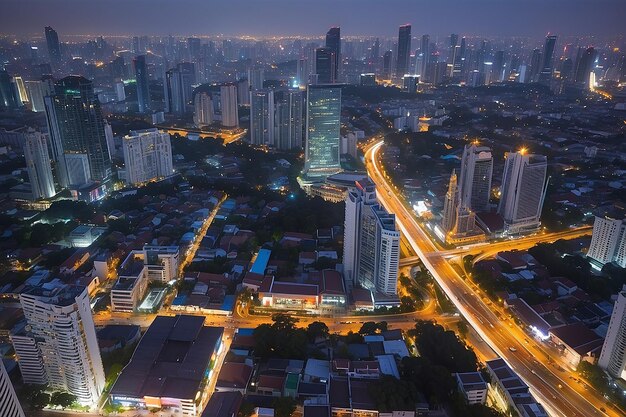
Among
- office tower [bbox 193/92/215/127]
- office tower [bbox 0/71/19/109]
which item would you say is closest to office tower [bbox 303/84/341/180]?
office tower [bbox 193/92/215/127]

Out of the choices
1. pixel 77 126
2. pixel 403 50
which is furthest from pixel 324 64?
pixel 403 50

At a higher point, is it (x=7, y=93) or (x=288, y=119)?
(x=7, y=93)

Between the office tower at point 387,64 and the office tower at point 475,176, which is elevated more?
the office tower at point 387,64

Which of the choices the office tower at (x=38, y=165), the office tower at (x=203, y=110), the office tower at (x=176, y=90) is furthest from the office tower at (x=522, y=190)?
the office tower at (x=176, y=90)

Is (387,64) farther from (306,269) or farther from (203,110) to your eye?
(306,269)

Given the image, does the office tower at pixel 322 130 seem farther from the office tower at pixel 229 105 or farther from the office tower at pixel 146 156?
the office tower at pixel 229 105

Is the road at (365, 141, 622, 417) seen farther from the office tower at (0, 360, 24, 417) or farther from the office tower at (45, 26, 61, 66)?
the office tower at (45, 26, 61, 66)

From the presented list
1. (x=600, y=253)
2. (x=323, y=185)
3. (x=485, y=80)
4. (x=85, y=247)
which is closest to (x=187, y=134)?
(x=323, y=185)
